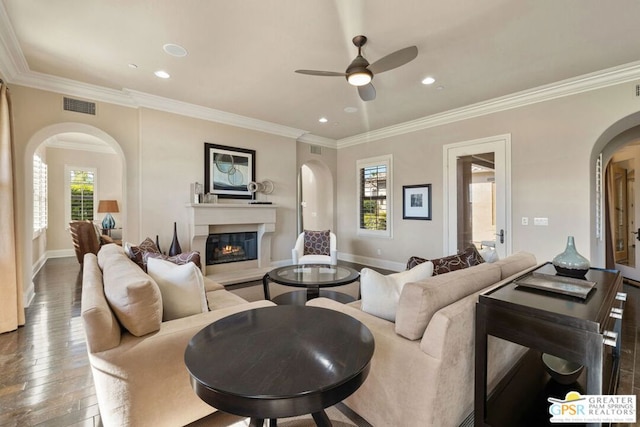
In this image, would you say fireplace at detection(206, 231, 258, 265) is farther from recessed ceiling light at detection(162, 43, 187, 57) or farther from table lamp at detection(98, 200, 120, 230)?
table lamp at detection(98, 200, 120, 230)

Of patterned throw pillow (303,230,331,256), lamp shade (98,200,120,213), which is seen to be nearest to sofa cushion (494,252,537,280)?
patterned throw pillow (303,230,331,256)

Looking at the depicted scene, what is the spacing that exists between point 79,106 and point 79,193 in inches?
188

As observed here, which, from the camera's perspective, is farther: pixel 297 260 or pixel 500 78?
pixel 297 260

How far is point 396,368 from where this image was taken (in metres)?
1.51

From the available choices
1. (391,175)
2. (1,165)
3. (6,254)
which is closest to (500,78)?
(391,175)

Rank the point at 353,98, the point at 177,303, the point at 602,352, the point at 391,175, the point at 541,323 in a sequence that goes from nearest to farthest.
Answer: the point at 602,352 → the point at 541,323 → the point at 177,303 → the point at 353,98 → the point at 391,175

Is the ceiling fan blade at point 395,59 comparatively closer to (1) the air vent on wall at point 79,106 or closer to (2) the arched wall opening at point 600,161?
(2) the arched wall opening at point 600,161

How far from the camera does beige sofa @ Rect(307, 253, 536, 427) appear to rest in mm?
1386

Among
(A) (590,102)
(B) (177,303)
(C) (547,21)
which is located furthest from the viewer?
(A) (590,102)

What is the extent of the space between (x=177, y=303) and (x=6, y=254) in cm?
260

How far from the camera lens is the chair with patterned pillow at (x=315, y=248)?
5047 mm

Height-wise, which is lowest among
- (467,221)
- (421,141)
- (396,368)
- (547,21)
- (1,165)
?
(396,368)

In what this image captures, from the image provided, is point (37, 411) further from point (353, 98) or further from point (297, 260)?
point (353, 98)

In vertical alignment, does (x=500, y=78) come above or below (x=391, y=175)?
above
